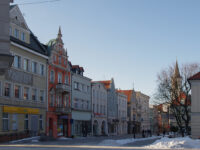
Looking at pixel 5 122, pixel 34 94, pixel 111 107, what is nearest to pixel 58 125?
pixel 34 94

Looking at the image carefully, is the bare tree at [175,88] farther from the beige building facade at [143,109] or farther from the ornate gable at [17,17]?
the beige building facade at [143,109]

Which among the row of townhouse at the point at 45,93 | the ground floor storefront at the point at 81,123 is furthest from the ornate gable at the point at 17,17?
the ground floor storefront at the point at 81,123

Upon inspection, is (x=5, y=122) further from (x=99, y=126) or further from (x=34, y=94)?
(x=99, y=126)

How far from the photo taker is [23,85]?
43906 mm

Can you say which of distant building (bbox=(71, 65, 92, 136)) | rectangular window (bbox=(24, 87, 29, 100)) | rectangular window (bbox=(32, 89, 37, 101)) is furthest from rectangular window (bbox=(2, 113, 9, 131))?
distant building (bbox=(71, 65, 92, 136))

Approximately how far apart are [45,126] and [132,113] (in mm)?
56594

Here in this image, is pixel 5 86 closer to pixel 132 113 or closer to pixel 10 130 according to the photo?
pixel 10 130

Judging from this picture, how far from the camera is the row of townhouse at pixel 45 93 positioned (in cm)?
4147

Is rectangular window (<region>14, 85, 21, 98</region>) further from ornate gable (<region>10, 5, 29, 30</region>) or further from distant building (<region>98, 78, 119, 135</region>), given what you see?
distant building (<region>98, 78, 119, 135</region>)

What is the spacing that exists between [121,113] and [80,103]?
29908 mm

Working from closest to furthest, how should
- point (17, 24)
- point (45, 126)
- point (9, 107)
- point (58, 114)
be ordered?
point (9, 107)
point (17, 24)
point (45, 126)
point (58, 114)

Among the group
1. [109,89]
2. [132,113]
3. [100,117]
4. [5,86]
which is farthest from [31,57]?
[132,113]

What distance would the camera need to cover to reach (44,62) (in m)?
49.1

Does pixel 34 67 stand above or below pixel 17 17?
below
